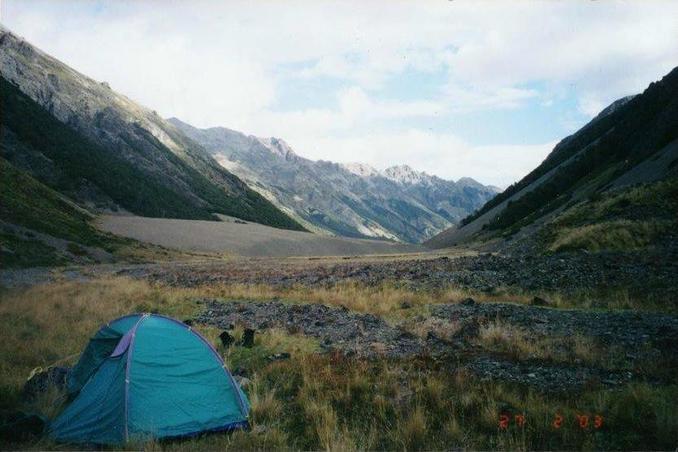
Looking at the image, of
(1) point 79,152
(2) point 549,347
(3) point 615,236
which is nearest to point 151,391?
(2) point 549,347

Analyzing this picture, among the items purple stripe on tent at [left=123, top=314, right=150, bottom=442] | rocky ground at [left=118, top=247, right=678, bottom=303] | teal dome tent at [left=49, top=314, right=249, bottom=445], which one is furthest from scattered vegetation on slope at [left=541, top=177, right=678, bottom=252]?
purple stripe on tent at [left=123, top=314, right=150, bottom=442]

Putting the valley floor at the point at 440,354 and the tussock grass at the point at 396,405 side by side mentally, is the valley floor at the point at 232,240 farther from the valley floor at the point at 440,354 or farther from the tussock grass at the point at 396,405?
the tussock grass at the point at 396,405

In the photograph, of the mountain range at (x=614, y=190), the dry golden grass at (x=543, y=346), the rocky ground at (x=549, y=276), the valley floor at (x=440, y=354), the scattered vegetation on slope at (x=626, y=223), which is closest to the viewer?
the valley floor at (x=440, y=354)

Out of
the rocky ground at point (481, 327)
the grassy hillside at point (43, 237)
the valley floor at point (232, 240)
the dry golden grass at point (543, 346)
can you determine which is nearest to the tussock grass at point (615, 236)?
the rocky ground at point (481, 327)

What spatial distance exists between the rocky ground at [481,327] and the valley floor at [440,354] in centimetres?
6

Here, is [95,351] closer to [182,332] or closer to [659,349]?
[182,332]

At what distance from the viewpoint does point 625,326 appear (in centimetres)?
1312

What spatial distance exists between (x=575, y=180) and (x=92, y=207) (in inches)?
4627

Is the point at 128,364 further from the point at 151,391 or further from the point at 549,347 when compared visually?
the point at 549,347

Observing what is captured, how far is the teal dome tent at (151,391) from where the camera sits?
8.24 meters
